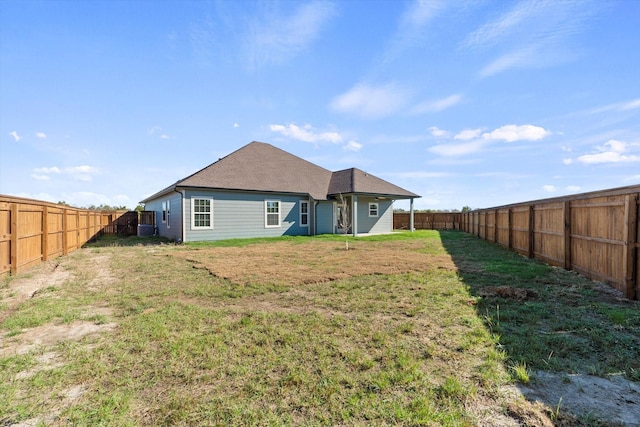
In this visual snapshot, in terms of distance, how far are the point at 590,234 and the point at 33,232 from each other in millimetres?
13998

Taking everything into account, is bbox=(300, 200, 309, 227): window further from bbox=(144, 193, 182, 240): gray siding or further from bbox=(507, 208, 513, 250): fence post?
bbox=(507, 208, 513, 250): fence post

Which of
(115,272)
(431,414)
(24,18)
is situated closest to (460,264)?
(431,414)

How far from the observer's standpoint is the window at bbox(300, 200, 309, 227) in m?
17.8

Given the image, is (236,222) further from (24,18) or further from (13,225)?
(24,18)

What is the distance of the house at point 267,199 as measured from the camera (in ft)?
46.7

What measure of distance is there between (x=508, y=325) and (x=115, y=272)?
850cm

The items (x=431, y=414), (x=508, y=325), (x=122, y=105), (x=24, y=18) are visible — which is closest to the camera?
(x=431, y=414)

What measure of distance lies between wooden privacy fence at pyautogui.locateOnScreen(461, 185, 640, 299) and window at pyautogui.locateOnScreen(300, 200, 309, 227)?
437 inches

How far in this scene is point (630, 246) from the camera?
481cm

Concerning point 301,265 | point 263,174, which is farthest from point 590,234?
point 263,174

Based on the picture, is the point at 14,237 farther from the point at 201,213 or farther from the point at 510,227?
the point at 510,227

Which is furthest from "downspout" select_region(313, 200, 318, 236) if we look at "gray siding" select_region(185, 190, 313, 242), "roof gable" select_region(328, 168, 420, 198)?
"roof gable" select_region(328, 168, 420, 198)

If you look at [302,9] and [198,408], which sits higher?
[302,9]

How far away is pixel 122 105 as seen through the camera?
11.4 m
